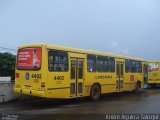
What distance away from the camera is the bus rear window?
594 inches

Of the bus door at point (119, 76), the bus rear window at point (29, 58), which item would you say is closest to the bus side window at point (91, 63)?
Answer: the bus door at point (119, 76)

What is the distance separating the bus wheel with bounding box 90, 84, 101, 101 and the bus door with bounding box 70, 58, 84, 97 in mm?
1197

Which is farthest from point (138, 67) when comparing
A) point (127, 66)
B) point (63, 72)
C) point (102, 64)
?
point (63, 72)

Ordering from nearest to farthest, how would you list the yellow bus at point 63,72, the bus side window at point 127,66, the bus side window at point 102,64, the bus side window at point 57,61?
the yellow bus at point 63,72 → the bus side window at point 57,61 → the bus side window at point 102,64 → the bus side window at point 127,66

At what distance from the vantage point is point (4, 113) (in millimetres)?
12844

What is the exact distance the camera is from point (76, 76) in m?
16.9

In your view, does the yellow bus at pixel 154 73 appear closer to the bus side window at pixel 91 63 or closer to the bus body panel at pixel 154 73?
the bus body panel at pixel 154 73

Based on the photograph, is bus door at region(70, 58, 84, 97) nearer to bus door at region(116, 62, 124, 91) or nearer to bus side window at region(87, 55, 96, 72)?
bus side window at region(87, 55, 96, 72)

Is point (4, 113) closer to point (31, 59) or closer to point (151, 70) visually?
point (31, 59)

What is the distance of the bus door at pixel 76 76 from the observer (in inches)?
650

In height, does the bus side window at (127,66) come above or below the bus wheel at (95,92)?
above

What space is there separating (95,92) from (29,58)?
192 inches

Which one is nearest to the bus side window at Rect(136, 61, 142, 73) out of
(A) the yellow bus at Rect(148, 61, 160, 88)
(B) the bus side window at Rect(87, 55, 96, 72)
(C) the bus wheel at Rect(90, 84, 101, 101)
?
(A) the yellow bus at Rect(148, 61, 160, 88)

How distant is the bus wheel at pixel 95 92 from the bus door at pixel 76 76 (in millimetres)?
1197
